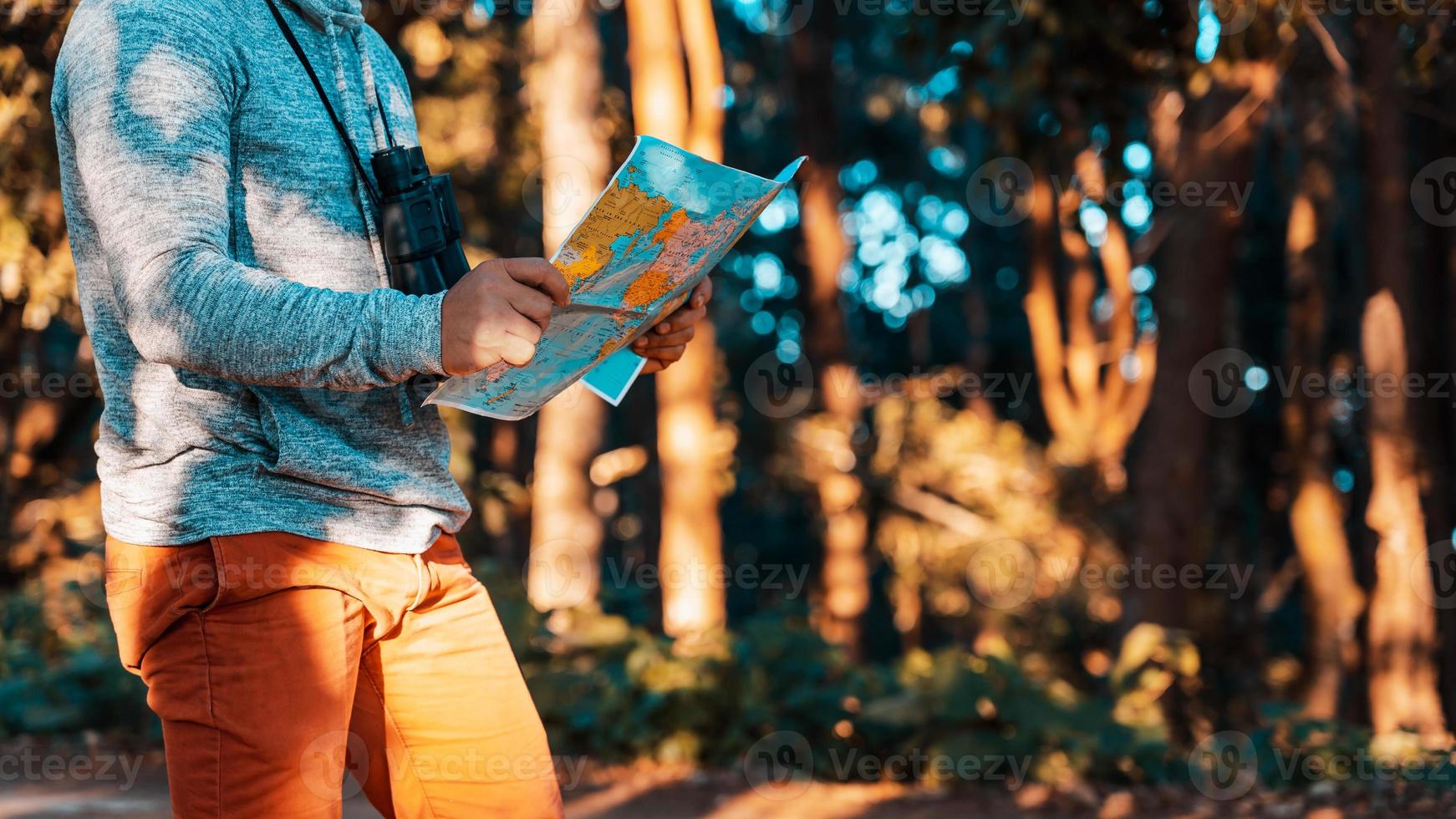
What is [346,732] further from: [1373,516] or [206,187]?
[1373,516]

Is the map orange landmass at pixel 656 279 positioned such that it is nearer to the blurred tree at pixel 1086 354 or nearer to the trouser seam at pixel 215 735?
the trouser seam at pixel 215 735

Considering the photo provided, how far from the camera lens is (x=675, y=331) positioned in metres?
2.25

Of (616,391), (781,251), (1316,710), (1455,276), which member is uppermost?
(781,251)

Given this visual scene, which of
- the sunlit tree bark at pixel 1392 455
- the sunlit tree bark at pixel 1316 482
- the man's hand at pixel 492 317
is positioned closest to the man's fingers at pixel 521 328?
the man's hand at pixel 492 317

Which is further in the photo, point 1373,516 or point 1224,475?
point 1224,475

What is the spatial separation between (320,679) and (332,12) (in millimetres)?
954

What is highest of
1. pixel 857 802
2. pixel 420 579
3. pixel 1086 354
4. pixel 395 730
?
pixel 1086 354

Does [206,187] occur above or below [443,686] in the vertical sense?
above

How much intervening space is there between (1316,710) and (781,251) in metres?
14.3

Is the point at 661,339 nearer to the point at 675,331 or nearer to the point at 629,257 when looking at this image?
the point at 675,331

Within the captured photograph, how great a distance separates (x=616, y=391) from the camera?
2191 mm

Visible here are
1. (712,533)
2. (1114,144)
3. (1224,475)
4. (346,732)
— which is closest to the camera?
(346,732)

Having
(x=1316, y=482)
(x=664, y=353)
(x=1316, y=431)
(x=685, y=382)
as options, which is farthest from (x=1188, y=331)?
(x=664, y=353)

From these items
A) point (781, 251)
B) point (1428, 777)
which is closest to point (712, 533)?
point (1428, 777)
